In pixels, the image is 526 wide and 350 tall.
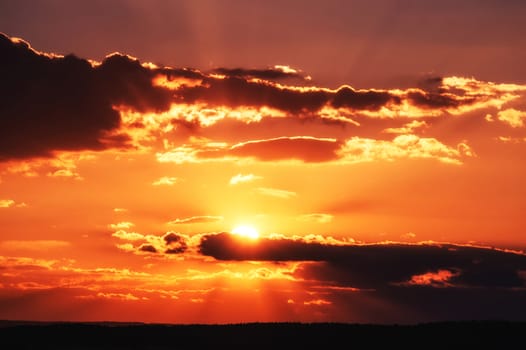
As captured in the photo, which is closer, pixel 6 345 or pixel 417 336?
pixel 6 345

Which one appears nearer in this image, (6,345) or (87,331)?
(6,345)

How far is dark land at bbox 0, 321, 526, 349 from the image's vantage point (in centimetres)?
15538

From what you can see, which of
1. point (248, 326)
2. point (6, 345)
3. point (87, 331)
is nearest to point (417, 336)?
point (248, 326)

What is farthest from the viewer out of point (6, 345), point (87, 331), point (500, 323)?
point (500, 323)

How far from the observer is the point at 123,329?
16400 cm

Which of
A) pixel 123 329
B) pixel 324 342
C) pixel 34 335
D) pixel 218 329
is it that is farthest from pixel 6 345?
pixel 324 342

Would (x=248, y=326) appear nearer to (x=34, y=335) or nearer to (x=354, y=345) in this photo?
(x=354, y=345)

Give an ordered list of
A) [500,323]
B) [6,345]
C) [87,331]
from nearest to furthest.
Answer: [6,345] < [87,331] < [500,323]

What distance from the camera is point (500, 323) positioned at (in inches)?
6727

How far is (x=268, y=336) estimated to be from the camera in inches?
6442

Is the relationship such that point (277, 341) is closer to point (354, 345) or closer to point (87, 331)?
point (354, 345)

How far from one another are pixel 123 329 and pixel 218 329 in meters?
18.1

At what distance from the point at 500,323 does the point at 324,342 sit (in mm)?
35445

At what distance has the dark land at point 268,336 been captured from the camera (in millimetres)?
155375
